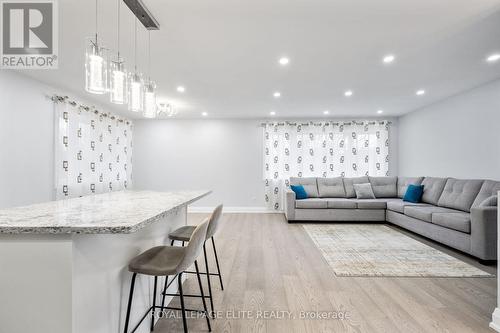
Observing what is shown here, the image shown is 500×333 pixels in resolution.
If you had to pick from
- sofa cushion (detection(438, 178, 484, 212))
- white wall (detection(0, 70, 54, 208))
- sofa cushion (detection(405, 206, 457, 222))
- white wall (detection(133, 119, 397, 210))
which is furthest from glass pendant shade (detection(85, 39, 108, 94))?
white wall (detection(133, 119, 397, 210))

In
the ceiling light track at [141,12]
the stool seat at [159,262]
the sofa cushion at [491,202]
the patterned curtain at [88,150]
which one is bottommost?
the stool seat at [159,262]

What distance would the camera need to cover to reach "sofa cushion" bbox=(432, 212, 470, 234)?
11.2ft

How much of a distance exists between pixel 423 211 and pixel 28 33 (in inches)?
224

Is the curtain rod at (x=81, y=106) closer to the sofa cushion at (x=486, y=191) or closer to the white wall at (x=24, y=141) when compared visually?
the white wall at (x=24, y=141)

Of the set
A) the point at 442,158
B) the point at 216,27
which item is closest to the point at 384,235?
the point at 442,158

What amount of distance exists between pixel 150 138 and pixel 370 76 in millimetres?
5419

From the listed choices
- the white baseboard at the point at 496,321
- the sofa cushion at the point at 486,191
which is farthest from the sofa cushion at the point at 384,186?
the white baseboard at the point at 496,321

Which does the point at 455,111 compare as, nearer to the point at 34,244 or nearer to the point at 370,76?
the point at 370,76

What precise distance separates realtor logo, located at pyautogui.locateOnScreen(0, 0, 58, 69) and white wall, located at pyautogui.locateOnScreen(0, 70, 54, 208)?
49 centimetres

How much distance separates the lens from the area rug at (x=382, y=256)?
116 inches

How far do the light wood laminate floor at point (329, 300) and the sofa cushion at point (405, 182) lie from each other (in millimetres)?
2294

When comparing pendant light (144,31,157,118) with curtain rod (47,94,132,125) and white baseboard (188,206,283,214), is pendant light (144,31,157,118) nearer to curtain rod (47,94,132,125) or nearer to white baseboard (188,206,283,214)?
curtain rod (47,94,132,125)

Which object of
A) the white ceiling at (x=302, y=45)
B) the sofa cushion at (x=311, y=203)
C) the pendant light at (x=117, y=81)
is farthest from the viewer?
the sofa cushion at (x=311, y=203)

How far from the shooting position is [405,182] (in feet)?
19.1
